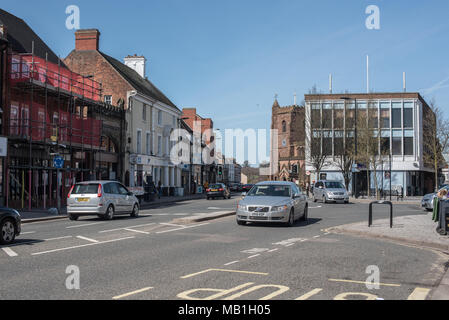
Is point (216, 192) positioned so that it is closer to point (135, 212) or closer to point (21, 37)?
point (21, 37)

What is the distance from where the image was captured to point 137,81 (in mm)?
48625

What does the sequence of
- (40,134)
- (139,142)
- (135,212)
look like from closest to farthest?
1. (135,212)
2. (40,134)
3. (139,142)

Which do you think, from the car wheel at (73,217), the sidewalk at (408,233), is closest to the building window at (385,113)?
the sidewalk at (408,233)

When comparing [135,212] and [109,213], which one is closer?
[109,213]

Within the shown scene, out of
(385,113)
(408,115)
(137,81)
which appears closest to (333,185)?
(137,81)

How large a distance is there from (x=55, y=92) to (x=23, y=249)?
65.8 ft

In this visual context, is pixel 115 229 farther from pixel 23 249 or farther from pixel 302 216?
pixel 302 216

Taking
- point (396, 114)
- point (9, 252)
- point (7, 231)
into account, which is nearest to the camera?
point (9, 252)

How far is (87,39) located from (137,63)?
11141mm

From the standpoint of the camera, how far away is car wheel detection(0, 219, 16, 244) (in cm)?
1143

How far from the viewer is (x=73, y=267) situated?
848 centimetres

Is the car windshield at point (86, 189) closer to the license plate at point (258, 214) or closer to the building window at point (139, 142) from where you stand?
the license plate at point (258, 214)

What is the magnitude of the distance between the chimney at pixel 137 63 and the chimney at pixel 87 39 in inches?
410
